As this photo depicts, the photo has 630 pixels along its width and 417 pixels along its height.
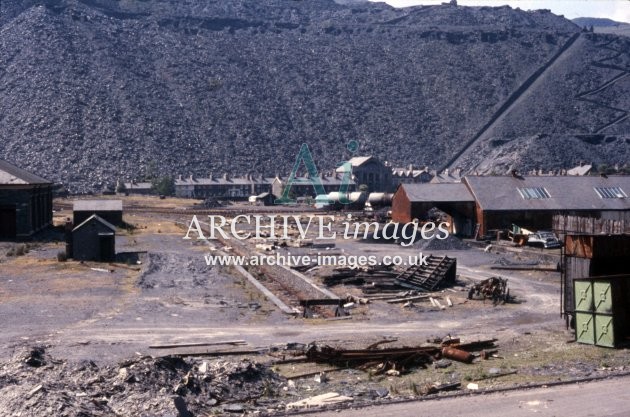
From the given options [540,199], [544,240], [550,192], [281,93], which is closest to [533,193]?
[540,199]

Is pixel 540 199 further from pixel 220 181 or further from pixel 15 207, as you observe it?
pixel 220 181

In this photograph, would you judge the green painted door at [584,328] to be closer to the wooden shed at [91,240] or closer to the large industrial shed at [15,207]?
the wooden shed at [91,240]

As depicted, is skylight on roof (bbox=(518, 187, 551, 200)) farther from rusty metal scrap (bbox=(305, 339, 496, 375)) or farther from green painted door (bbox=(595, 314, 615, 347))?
rusty metal scrap (bbox=(305, 339, 496, 375))

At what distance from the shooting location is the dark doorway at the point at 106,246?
33594 millimetres

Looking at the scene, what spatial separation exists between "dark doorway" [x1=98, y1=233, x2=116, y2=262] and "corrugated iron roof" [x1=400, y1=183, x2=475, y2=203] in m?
21.7

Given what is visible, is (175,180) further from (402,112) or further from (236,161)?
(402,112)

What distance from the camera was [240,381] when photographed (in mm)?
13781

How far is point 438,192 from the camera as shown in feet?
162

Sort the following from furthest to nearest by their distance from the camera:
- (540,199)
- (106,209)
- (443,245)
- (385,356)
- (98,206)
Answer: (106,209), (98,206), (540,199), (443,245), (385,356)

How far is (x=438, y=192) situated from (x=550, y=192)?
6.90m

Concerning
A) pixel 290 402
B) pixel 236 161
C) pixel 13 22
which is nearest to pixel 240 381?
pixel 290 402

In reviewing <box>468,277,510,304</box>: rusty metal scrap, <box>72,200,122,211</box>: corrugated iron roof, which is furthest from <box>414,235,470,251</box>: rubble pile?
<box>72,200,122,211</box>: corrugated iron roof

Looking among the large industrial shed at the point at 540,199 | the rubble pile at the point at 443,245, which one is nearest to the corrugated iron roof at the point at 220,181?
the large industrial shed at the point at 540,199

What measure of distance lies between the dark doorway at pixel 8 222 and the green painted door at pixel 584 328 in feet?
116
